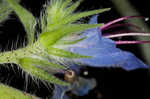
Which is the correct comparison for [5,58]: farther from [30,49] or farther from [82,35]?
[82,35]

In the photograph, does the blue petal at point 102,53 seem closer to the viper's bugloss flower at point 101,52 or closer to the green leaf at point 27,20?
the viper's bugloss flower at point 101,52

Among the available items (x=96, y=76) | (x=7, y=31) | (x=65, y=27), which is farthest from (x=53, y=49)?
(x=96, y=76)

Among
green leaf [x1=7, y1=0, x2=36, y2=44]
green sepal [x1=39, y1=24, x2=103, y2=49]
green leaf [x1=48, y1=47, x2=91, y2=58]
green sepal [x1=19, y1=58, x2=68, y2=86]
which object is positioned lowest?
green sepal [x1=19, y1=58, x2=68, y2=86]

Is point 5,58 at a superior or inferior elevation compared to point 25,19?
inferior

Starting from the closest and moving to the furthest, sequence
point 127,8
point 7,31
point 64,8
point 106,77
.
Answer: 1. point 64,8
2. point 7,31
3. point 127,8
4. point 106,77

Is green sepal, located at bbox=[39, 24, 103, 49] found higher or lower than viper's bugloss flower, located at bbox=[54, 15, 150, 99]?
higher

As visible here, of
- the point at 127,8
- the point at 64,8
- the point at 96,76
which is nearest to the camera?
the point at 64,8

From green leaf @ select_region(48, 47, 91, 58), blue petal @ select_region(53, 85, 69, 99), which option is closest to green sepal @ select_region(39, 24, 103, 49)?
green leaf @ select_region(48, 47, 91, 58)

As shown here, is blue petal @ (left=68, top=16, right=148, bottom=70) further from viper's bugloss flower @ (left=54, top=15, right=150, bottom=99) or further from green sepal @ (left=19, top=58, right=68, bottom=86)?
green sepal @ (left=19, top=58, right=68, bottom=86)
